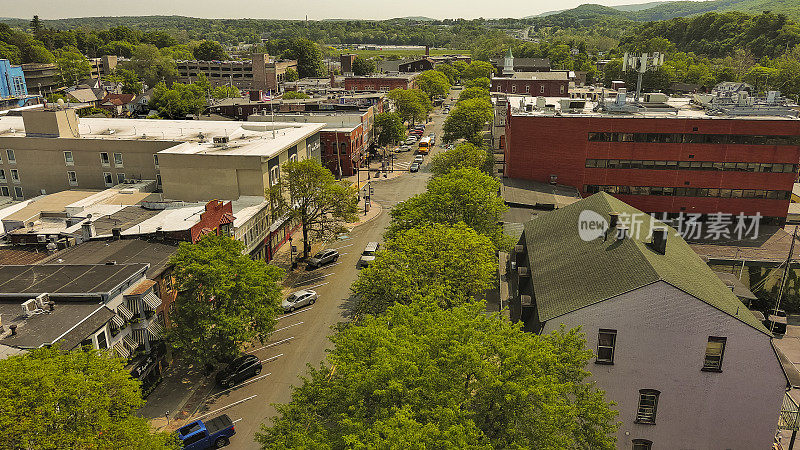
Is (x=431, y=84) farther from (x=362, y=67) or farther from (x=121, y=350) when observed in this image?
(x=121, y=350)

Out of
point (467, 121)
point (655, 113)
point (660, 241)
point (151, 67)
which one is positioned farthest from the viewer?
point (151, 67)

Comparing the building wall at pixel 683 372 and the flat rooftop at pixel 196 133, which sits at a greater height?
the flat rooftop at pixel 196 133

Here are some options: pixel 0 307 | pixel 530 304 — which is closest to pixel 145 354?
pixel 0 307

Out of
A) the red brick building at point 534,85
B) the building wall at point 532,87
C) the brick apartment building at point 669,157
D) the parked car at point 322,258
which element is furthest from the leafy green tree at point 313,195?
the red brick building at point 534,85

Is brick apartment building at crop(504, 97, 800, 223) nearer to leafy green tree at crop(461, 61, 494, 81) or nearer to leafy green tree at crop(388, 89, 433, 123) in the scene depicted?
leafy green tree at crop(388, 89, 433, 123)

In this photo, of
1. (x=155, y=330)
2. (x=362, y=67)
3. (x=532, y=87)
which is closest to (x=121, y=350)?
(x=155, y=330)

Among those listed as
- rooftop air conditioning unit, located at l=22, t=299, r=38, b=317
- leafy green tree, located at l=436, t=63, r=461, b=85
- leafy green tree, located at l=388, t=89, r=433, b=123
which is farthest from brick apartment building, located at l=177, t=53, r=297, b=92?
rooftop air conditioning unit, located at l=22, t=299, r=38, b=317

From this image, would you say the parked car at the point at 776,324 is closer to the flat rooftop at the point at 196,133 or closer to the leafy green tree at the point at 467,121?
the flat rooftop at the point at 196,133
